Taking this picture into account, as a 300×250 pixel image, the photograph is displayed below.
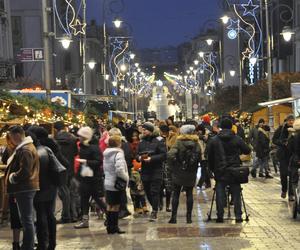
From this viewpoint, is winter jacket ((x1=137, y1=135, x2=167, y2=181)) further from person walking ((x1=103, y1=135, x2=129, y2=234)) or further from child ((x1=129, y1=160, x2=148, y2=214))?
person walking ((x1=103, y1=135, x2=129, y2=234))

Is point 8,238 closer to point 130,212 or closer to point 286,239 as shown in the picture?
point 130,212

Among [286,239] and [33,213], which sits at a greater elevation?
[33,213]

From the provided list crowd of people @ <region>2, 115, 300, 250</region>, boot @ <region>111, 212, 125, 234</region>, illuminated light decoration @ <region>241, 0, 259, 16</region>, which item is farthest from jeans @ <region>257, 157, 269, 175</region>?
boot @ <region>111, 212, 125, 234</region>

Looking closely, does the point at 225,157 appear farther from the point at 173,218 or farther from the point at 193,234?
the point at 193,234

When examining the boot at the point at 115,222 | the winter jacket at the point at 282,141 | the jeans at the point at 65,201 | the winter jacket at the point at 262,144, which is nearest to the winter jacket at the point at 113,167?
the boot at the point at 115,222

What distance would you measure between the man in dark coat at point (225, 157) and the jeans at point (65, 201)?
2624mm

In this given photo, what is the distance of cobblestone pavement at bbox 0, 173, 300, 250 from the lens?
31.6 ft

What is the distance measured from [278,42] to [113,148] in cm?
4908

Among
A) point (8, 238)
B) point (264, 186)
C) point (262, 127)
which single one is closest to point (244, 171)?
point (8, 238)

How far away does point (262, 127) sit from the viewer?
20547 millimetres

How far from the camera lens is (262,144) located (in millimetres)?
20391

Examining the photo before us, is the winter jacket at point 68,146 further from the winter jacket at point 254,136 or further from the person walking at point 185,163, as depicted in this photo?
the winter jacket at point 254,136

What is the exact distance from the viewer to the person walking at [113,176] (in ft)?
34.9

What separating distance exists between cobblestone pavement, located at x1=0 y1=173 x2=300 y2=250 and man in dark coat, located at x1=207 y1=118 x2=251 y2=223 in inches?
15.1
